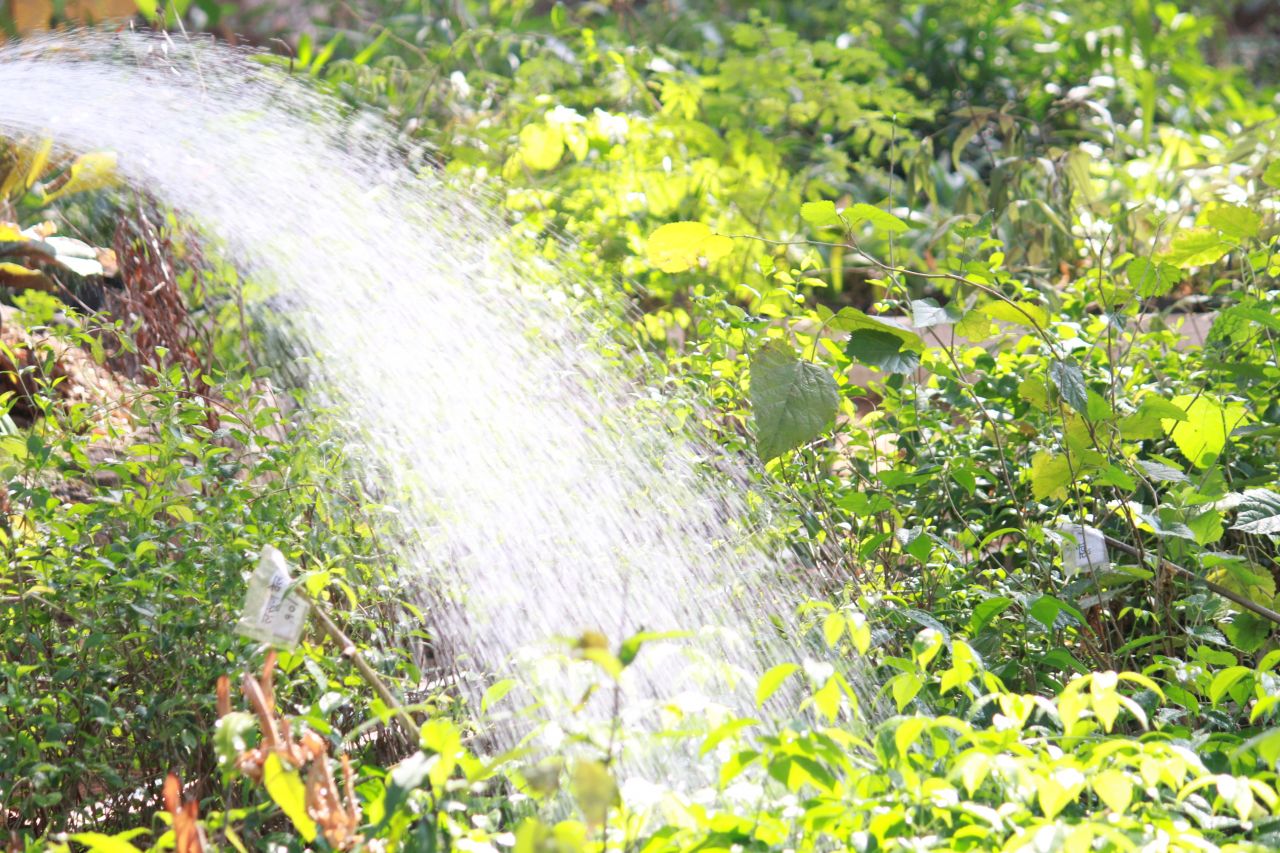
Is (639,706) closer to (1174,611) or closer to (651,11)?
(1174,611)

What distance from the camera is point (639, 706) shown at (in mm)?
1410

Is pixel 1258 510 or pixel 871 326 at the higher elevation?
pixel 871 326

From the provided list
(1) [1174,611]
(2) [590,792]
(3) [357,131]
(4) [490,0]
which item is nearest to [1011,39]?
(4) [490,0]

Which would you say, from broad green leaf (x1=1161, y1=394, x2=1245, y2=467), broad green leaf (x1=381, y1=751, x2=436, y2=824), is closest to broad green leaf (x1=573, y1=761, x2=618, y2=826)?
broad green leaf (x1=381, y1=751, x2=436, y2=824)

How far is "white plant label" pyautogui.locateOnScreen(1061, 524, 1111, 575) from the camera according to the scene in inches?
77.8

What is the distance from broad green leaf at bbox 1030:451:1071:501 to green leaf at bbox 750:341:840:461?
36 cm

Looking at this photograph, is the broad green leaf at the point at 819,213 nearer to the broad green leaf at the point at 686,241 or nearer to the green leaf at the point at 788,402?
the broad green leaf at the point at 686,241

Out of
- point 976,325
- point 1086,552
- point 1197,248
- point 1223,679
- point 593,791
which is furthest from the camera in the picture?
point 1197,248

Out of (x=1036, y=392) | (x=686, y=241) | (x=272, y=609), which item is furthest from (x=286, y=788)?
(x=1036, y=392)

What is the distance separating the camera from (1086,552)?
6.54ft

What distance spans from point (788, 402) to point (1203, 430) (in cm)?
72

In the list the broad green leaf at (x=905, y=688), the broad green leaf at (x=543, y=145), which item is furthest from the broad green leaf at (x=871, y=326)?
the broad green leaf at (x=543, y=145)

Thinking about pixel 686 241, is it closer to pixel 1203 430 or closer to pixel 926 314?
pixel 926 314

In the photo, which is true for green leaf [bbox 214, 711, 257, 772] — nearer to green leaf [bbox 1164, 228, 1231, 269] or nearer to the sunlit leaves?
the sunlit leaves
